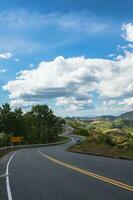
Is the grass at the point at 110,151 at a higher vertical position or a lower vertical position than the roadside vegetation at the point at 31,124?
lower

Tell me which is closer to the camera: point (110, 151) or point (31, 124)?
point (110, 151)

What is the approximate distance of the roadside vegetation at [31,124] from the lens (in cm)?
17014

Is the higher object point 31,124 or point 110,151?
point 31,124

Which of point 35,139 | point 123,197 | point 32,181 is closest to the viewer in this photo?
point 123,197

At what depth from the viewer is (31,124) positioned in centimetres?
18588

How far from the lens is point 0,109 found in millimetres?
171750

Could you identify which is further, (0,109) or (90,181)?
(0,109)

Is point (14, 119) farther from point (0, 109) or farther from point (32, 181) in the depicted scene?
point (32, 181)

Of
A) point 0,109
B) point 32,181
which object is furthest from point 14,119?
point 32,181

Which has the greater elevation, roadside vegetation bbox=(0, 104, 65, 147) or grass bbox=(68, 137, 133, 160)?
roadside vegetation bbox=(0, 104, 65, 147)

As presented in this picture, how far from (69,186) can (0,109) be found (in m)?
158

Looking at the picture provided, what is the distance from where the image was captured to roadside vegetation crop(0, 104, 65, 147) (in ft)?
558

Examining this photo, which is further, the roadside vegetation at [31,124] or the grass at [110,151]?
the roadside vegetation at [31,124]

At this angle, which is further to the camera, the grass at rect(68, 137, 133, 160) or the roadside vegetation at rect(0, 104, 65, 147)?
the roadside vegetation at rect(0, 104, 65, 147)
